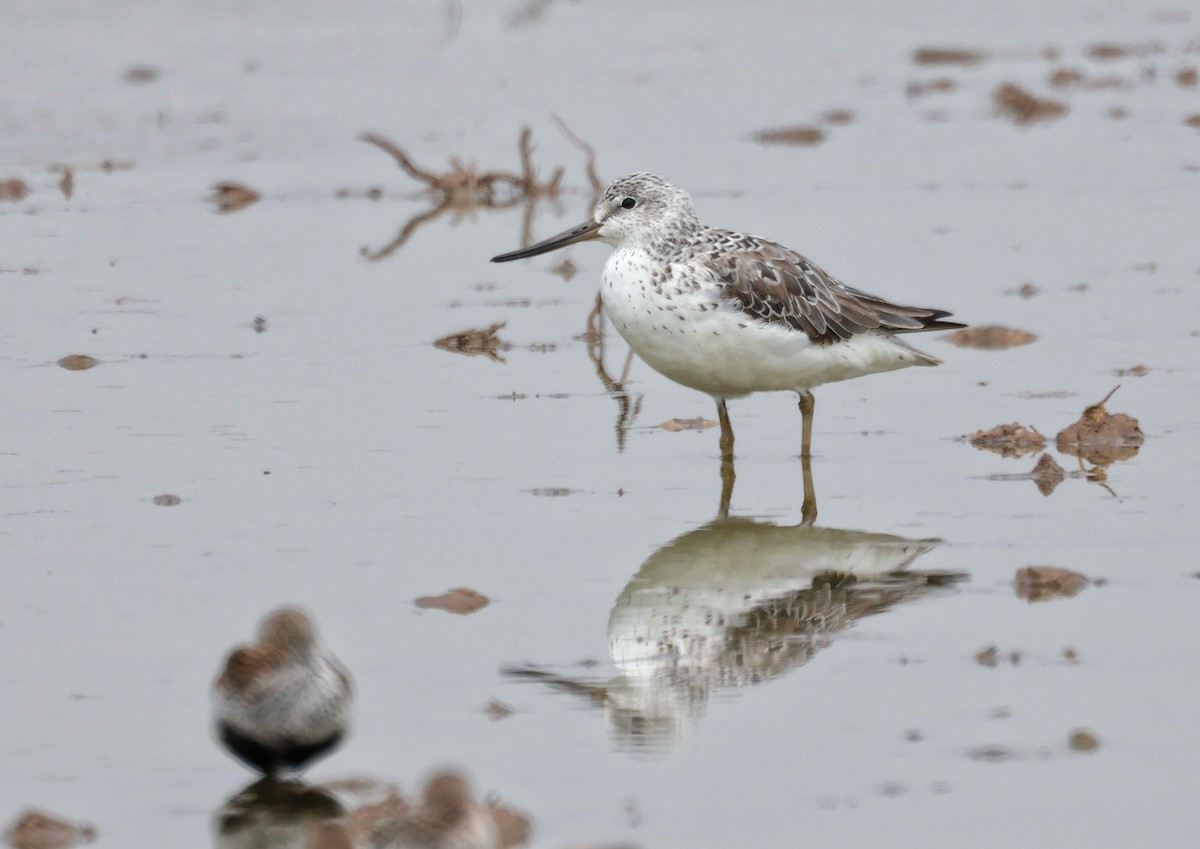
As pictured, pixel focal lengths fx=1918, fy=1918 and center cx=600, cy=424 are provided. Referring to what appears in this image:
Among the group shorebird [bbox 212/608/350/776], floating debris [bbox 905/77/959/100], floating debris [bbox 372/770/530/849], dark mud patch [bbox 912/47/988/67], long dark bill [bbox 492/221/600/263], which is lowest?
floating debris [bbox 372/770/530/849]

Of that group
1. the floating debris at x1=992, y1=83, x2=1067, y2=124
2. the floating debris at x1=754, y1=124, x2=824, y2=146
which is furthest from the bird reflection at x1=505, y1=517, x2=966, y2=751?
the floating debris at x1=992, y1=83, x2=1067, y2=124

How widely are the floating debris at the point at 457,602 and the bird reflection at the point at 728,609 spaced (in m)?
0.51

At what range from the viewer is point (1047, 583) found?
7.31m

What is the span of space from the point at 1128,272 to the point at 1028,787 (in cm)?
747

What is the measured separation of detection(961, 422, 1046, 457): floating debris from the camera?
30.4 feet

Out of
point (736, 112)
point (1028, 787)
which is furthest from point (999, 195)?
point (1028, 787)

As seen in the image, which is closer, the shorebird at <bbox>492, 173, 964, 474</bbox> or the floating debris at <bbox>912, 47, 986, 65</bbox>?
the shorebird at <bbox>492, 173, 964, 474</bbox>

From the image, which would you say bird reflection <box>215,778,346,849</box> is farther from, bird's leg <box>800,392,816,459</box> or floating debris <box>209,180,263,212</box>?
floating debris <box>209,180,263,212</box>

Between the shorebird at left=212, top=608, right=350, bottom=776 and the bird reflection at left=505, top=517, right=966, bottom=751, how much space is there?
97 cm

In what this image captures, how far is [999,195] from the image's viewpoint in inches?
589

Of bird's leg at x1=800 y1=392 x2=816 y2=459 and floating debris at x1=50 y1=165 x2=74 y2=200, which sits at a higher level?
floating debris at x1=50 y1=165 x2=74 y2=200

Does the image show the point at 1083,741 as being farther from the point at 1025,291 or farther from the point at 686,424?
the point at 1025,291

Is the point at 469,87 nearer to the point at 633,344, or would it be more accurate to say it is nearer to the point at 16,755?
the point at 633,344

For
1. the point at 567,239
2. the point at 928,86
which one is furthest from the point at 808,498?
the point at 928,86
